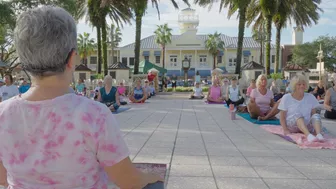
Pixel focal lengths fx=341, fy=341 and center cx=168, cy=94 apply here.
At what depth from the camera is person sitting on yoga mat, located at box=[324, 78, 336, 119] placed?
29.5 feet

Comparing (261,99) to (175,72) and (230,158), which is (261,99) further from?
(175,72)

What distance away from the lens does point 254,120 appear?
8.84 metres

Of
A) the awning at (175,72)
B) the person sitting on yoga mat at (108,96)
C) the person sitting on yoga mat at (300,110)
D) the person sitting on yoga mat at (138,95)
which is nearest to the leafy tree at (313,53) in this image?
the awning at (175,72)

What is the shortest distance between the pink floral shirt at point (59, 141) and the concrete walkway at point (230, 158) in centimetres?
205

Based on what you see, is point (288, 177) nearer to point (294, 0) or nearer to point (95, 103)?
point (95, 103)

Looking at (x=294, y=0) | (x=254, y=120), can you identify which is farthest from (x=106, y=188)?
(x=294, y=0)

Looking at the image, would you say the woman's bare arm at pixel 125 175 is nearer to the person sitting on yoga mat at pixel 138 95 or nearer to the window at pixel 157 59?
the person sitting on yoga mat at pixel 138 95

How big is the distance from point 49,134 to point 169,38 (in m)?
58.2

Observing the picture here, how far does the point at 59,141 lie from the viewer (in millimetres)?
1508

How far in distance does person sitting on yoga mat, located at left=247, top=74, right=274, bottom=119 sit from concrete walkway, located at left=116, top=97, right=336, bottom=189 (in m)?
1.36

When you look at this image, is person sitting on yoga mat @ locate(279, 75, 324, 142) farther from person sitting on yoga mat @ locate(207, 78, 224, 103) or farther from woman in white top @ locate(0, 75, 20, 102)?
person sitting on yoga mat @ locate(207, 78, 224, 103)

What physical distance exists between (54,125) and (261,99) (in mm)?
7771

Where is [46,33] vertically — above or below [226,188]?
above

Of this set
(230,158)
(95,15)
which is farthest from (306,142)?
(95,15)
